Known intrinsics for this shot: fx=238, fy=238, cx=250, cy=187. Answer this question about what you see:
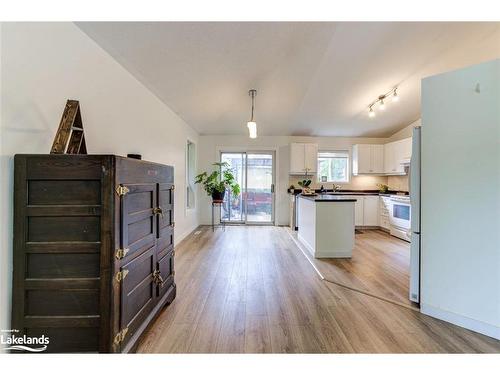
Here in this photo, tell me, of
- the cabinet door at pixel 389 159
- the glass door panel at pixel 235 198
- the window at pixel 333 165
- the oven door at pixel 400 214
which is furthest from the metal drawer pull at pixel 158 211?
the cabinet door at pixel 389 159

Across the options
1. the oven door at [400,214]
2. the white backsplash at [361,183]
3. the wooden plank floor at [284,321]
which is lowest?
the wooden plank floor at [284,321]

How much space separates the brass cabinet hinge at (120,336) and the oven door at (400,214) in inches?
202

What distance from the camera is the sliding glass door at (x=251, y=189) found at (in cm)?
643

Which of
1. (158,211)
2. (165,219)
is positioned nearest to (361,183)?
(165,219)

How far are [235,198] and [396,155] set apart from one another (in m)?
4.14

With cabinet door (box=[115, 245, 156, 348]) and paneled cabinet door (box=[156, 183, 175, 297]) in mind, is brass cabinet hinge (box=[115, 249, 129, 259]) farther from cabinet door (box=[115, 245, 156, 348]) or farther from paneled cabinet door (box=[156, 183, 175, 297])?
paneled cabinet door (box=[156, 183, 175, 297])

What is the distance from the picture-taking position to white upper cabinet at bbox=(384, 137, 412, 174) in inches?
209

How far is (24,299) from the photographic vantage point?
4.40 feet

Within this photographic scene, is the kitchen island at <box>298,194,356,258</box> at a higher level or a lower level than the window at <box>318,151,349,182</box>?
lower

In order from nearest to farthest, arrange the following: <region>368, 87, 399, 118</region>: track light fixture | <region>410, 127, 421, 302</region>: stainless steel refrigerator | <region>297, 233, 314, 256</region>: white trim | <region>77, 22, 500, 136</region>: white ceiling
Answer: <region>410, 127, 421, 302</region>: stainless steel refrigerator → <region>77, 22, 500, 136</region>: white ceiling → <region>297, 233, 314, 256</region>: white trim → <region>368, 87, 399, 118</region>: track light fixture

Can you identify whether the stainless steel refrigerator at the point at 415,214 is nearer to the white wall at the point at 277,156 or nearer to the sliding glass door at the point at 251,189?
the white wall at the point at 277,156

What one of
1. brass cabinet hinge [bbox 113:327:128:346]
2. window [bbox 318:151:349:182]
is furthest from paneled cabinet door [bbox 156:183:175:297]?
window [bbox 318:151:349:182]
